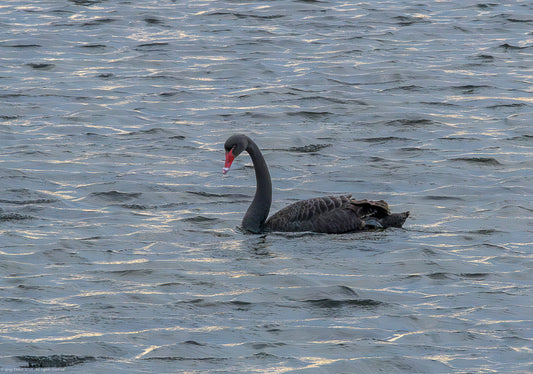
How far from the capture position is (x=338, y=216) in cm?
1141

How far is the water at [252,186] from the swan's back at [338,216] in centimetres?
12

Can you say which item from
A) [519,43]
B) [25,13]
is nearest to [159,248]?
[519,43]

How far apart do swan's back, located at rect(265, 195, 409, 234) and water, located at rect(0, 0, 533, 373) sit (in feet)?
0.39

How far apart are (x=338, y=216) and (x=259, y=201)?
0.93 meters

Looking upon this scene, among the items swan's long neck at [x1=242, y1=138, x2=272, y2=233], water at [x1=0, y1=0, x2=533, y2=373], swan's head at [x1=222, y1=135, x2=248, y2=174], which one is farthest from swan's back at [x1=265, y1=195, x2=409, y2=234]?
swan's head at [x1=222, y1=135, x2=248, y2=174]

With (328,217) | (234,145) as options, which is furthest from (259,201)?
(328,217)

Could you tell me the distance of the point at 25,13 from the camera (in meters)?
25.5

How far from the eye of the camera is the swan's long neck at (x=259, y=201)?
38.6 feet

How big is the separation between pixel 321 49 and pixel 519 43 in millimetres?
3849

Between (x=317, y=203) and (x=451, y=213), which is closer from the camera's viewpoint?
(x=317, y=203)

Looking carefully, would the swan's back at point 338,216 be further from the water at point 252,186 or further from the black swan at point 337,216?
the water at point 252,186

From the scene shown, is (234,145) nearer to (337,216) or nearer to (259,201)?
(259,201)

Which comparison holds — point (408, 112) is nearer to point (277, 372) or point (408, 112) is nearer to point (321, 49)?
point (321, 49)

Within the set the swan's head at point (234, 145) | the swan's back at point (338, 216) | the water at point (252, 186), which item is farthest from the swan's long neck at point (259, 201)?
the swan's back at point (338, 216)
